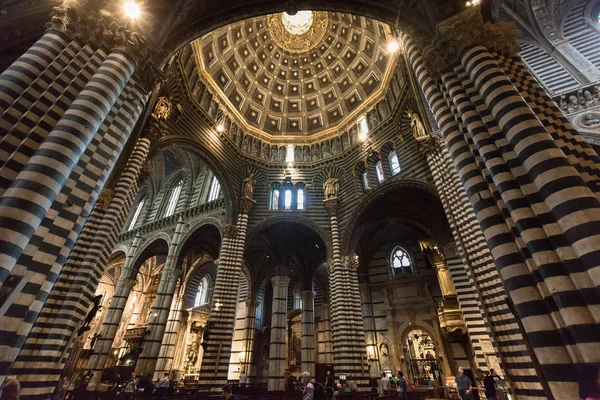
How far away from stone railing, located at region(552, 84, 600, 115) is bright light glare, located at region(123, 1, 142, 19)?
49.5 ft

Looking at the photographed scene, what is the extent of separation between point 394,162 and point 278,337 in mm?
13774

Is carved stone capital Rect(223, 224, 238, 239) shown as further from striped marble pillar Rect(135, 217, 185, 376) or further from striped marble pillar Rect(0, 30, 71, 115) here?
striped marble pillar Rect(0, 30, 71, 115)

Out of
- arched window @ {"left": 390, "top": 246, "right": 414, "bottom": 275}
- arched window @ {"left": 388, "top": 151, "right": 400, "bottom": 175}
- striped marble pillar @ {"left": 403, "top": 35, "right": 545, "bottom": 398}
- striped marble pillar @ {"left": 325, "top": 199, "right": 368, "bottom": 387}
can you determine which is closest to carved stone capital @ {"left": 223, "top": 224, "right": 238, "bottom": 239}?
Result: striped marble pillar @ {"left": 325, "top": 199, "right": 368, "bottom": 387}

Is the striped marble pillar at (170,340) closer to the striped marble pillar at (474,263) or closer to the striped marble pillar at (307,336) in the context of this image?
the striped marble pillar at (307,336)

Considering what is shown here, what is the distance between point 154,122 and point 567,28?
19446 millimetres

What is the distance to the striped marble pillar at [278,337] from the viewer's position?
55.4 ft

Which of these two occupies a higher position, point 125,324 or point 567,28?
point 567,28

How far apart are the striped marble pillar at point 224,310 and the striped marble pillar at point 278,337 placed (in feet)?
16.7

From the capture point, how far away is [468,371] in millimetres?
14398

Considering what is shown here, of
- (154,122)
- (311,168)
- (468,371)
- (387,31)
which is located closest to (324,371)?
(468,371)

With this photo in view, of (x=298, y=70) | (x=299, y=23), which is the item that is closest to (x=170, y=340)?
(x=298, y=70)

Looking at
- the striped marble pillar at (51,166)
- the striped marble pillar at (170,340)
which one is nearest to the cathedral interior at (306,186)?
the striped marble pillar at (51,166)

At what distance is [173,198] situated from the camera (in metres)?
23.3

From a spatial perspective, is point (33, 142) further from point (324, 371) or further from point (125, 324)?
point (125, 324)
